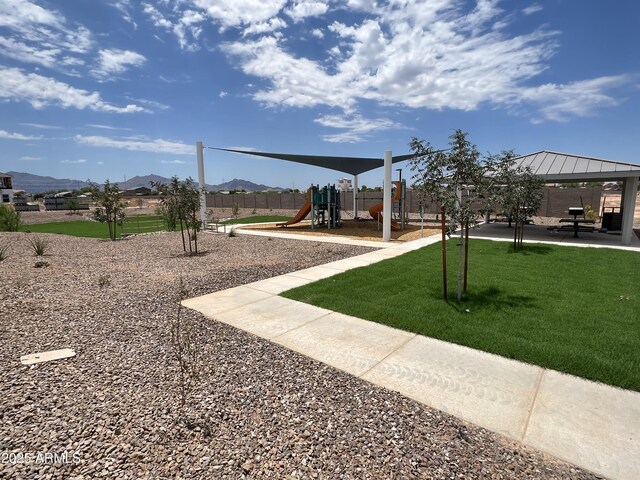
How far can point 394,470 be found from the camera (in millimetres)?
2236

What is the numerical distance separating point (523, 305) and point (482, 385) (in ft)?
8.91

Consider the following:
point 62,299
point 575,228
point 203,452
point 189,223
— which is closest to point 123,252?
point 189,223

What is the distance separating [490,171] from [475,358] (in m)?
3.15

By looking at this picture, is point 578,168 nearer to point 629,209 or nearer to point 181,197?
point 629,209

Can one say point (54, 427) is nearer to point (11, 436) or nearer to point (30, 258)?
point (11, 436)

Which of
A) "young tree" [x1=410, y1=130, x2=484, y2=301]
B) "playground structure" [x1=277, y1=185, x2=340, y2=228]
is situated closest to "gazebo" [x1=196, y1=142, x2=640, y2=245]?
"playground structure" [x1=277, y1=185, x2=340, y2=228]

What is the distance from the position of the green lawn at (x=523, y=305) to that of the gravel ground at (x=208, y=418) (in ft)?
5.31

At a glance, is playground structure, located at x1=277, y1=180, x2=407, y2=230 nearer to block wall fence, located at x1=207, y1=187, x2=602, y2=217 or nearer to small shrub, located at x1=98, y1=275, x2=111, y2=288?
block wall fence, located at x1=207, y1=187, x2=602, y2=217

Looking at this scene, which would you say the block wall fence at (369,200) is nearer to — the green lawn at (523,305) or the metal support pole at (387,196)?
the metal support pole at (387,196)

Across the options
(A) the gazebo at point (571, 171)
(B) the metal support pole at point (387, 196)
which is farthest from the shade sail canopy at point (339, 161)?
(B) the metal support pole at point (387, 196)

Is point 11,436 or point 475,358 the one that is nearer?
point 11,436

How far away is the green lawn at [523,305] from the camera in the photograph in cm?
372

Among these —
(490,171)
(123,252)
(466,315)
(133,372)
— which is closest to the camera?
(133,372)

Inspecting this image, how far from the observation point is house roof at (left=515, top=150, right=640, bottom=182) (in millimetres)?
11500
